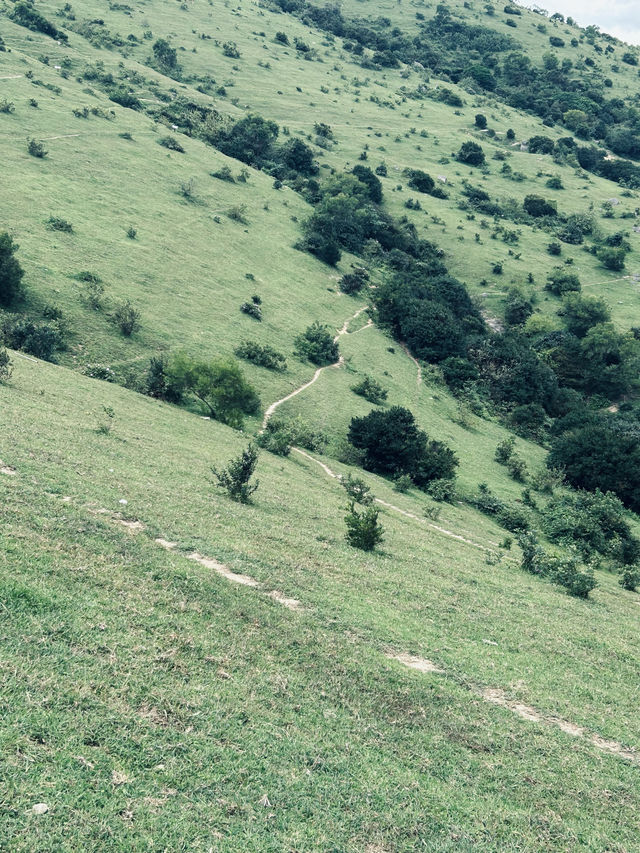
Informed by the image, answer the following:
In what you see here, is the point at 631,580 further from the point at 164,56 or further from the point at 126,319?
the point at 164,56

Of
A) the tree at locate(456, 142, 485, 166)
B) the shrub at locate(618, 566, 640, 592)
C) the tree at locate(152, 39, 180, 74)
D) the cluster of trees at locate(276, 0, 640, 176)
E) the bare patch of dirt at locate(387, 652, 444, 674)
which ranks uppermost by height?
the cluster of trees at locate(276, 0, 640, 176)

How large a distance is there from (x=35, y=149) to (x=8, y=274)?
3480 centimetres

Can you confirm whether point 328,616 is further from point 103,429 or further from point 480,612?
point 103,429

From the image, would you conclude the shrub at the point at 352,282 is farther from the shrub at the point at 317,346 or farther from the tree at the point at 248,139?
the tree at the point at 248,139

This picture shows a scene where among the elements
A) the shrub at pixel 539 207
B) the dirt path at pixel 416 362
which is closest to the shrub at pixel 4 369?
the dirt path at pixel 416 362

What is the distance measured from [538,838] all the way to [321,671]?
439cm

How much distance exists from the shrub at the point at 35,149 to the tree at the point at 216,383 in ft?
142

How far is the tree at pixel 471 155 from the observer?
12431cm

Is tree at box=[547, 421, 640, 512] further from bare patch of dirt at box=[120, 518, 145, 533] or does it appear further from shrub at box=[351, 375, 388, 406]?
bare patch of dirt at box=[120, 518, 145, 533]

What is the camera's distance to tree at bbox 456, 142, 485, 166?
124312 mm

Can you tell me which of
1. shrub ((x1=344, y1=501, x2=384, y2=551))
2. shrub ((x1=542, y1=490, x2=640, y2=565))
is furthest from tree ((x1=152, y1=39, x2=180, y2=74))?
shrub ((x1=344, y1=501, x2=384, y2=551))

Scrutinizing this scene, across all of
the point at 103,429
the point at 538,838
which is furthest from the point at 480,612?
the point at 103,429

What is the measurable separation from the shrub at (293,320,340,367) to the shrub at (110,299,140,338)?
15502mm

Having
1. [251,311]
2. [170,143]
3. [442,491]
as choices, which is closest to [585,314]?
[251,311]
